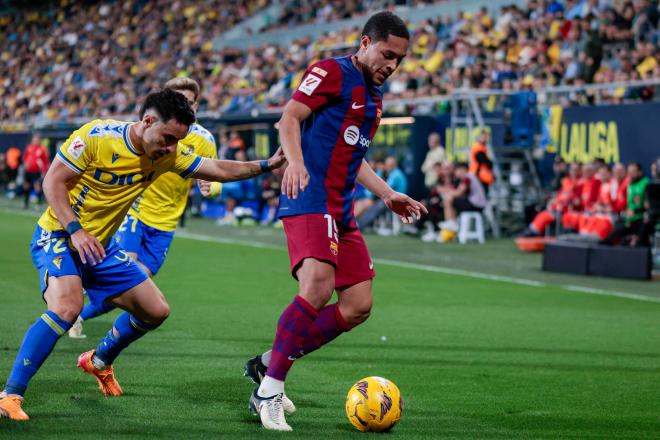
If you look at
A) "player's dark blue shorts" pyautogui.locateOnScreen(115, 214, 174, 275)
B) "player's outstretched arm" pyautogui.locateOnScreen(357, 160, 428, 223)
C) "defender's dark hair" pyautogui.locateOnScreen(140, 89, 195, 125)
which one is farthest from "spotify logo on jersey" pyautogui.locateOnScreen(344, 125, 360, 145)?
"player's dark blue shorts" pyautogui.locateOnScreen(115, 214, 174, 275)

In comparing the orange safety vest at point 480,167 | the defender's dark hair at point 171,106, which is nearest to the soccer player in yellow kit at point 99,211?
the defender's dark hair at point 171,106

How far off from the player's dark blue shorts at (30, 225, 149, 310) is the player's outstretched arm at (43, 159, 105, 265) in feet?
0.53

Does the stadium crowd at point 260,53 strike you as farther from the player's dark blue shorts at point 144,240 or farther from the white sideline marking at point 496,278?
the player's dark blue shorts at point 144,240

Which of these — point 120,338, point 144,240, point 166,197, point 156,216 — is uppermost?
point 166,197

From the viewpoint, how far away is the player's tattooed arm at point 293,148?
539 cm

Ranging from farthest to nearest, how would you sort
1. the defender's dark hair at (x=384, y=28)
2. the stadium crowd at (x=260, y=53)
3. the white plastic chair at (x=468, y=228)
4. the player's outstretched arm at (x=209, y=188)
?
the stadium crowd at (x=260, y=53) → the white plastic chair at (x=468, y=228) → the player's outstretched arm at (x=209, y=188) → the defender's dark hair at (x=384, y=28)

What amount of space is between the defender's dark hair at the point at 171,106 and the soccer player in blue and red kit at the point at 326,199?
555mm

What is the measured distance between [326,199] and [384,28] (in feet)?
3.35

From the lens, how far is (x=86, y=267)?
237 inches

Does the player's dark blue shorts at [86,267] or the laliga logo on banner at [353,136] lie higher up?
the laliga logo on banner at [353,136]

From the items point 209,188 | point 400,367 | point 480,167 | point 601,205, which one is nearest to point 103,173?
point 209,188

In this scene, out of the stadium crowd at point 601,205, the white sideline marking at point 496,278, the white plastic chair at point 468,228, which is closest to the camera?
the white sideline marking at point 496,278

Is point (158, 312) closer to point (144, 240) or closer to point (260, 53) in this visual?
point (144, 240)

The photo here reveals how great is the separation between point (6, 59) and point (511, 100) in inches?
1593
